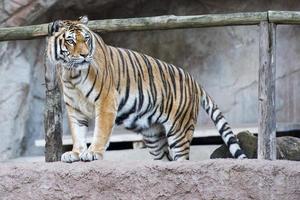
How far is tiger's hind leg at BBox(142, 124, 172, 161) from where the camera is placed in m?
7.42

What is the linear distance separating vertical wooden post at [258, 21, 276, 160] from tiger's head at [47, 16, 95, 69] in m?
1.26

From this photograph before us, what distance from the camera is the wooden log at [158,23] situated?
6.37 metres

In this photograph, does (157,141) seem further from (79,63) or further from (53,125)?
(79,63)

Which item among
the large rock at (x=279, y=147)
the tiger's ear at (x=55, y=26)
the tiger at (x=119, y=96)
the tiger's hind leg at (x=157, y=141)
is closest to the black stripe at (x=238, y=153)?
the tiger at (x=119, y=96)

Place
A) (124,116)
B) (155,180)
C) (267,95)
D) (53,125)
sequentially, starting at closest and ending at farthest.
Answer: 1. (155,180)
2. (267,95)
3. (53,125)
4. (124,116)

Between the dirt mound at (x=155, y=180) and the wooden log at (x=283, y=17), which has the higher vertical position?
the wooden log at (x=283, y=17)

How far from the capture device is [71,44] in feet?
20.9

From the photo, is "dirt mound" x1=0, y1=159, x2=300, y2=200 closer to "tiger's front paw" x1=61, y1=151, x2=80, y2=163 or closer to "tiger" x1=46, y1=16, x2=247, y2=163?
"tiger's front paw" x1=61, y1=151, x2=80, y2=163

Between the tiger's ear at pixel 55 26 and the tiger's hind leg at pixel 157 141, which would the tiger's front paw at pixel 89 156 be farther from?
the tiger's hind leg at pixel 157 141

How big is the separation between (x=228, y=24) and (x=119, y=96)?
1030mm

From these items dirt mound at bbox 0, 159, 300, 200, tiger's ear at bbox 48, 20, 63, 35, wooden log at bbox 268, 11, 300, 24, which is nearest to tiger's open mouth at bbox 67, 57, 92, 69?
tiger's ear at bbox 48, 20, 63, 35

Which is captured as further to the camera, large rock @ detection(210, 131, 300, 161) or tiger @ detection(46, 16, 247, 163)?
large rock @ detection(210, 131, 300, 161)

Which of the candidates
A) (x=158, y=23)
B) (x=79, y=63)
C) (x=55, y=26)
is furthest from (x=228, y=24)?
(x=55, y=26)

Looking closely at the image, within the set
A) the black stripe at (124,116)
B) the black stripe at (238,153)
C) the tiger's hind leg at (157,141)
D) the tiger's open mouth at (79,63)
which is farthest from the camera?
the tiger's hind leg at (157,141)
